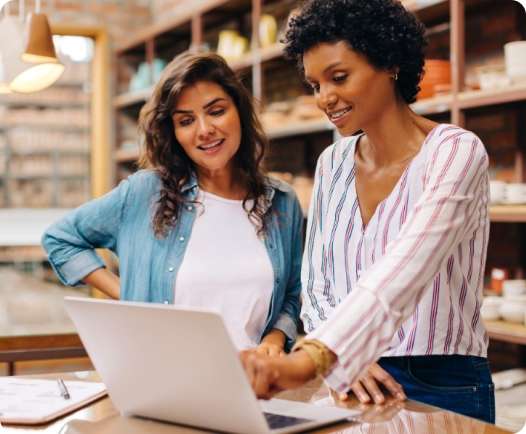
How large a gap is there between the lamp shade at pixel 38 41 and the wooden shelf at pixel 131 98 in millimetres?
3255

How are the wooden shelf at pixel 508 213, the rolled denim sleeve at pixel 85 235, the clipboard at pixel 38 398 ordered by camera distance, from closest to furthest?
the clipboard at pixel 38 398 < the rolled denim sleeve at pixel 85 235 < the wooden shelf at pixel 508 213

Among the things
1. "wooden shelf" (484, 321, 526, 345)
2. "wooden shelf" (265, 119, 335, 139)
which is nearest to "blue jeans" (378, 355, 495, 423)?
"wooden shelf" (484, 321, 526, 345)

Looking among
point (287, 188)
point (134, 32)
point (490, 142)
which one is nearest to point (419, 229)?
point (287, 188)

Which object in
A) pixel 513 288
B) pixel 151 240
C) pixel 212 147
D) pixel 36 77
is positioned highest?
pixel 36 77

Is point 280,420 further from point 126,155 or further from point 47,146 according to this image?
point 47,146

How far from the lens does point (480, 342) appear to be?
55.8 inches

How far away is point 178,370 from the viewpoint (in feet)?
3.46

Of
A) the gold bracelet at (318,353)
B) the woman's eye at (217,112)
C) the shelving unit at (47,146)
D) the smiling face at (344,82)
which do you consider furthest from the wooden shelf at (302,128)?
the shelving unit at (47,146)

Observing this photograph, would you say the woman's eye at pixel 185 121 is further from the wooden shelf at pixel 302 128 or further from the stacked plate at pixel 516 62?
the wooden shelf at pixel 302 128

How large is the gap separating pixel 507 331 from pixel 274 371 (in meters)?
1.98

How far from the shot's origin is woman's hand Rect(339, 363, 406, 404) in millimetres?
1272

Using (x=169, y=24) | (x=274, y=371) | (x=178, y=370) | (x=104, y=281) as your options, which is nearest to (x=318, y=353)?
(x=274, y=371)

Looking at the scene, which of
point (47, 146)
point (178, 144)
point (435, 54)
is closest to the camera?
point (178, 144)

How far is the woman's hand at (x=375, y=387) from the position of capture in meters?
1.27
